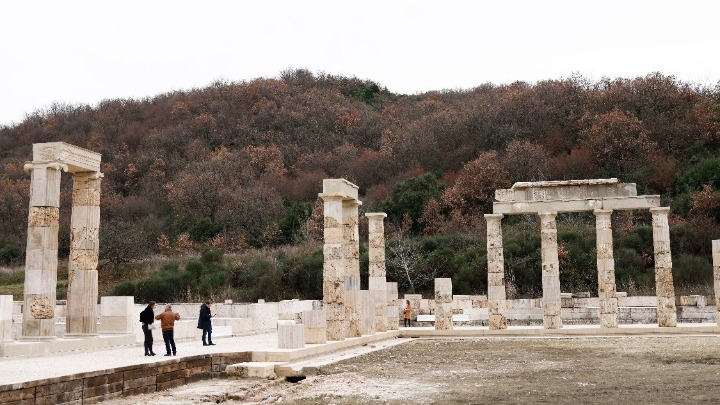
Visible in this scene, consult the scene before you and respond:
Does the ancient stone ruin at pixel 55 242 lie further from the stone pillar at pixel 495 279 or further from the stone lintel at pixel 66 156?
the stone pillar at pixel 495 279

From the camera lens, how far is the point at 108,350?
1795 centimetres

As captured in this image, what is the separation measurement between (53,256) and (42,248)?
1.13ft

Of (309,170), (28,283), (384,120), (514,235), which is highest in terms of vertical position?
(384,120)

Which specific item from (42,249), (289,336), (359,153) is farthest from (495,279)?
(359,153)

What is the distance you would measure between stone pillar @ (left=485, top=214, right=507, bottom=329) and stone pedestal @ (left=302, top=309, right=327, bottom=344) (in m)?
8.61

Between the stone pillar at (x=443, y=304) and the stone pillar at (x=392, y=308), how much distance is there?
1.42 metres

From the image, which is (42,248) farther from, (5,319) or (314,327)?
(314,327)

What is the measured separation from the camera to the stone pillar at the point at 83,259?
18812 millimetres

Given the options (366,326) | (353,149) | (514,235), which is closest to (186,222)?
(353,149)

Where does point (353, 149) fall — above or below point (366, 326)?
above

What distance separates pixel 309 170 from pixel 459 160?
11.4 meters

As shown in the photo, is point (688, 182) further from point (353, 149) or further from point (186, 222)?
point (186, 222)

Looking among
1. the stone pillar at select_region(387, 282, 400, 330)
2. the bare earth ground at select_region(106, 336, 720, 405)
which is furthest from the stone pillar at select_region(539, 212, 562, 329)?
the bare earth ground at select_region(106, 336, 720, 405)

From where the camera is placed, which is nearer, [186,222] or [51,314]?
[51,314]
